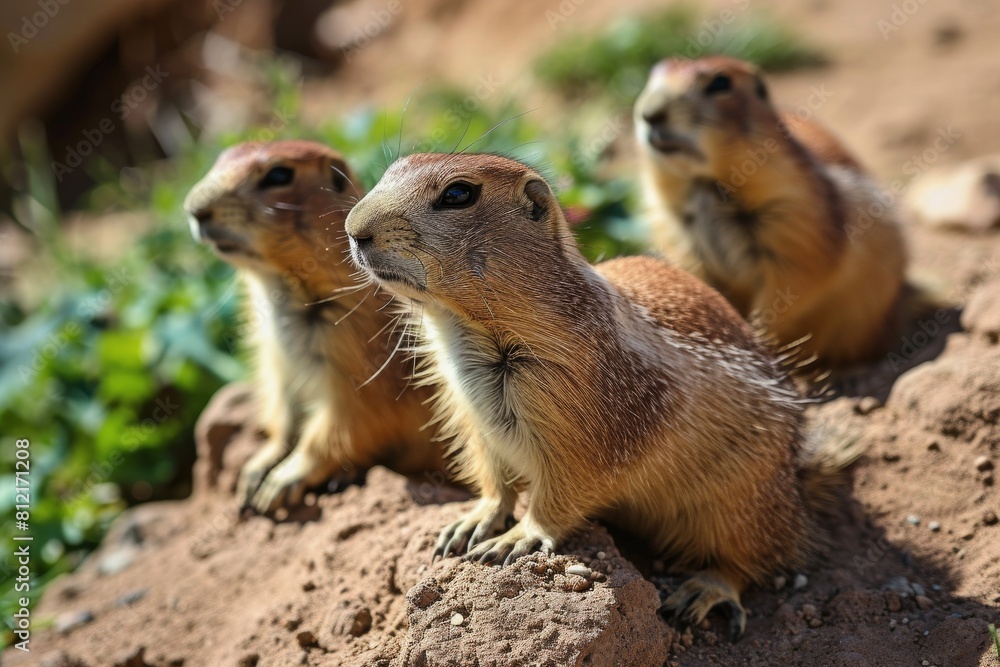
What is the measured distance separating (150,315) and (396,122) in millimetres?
2101

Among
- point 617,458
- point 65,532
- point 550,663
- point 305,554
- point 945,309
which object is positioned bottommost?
point 945,309

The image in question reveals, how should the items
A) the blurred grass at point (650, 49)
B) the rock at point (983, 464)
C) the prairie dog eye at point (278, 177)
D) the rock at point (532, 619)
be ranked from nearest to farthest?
the rock at point (532, 619)
the rock at point (983, 464)
the prairie dog eye at point (278, 177)
the blurred grass at point (650, 49)

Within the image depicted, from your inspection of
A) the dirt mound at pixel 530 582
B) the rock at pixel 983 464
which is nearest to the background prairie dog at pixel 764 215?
the dirt mound at pixel 530 582

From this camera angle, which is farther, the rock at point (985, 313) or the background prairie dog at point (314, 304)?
the rock at point (985, 313)

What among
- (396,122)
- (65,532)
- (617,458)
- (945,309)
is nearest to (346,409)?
(617,458)

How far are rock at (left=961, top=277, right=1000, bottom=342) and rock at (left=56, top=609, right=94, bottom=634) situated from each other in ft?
14.7

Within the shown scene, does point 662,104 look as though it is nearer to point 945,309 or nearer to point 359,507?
point 945,309

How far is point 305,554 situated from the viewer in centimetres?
411

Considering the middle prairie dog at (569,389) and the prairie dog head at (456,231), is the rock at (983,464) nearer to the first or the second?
the middle prairie dog at (569,389)

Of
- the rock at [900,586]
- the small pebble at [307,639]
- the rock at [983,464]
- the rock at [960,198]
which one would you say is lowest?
the rock at [960,198]

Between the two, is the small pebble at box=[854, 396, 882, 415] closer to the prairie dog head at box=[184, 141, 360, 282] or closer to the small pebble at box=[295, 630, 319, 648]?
the prairie dog head at box=[184, 141, 360, 282]

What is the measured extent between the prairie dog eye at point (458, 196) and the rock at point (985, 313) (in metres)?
2.99

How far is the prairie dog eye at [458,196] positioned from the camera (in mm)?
3115

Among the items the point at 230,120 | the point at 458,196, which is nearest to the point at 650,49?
the point at 230,120
